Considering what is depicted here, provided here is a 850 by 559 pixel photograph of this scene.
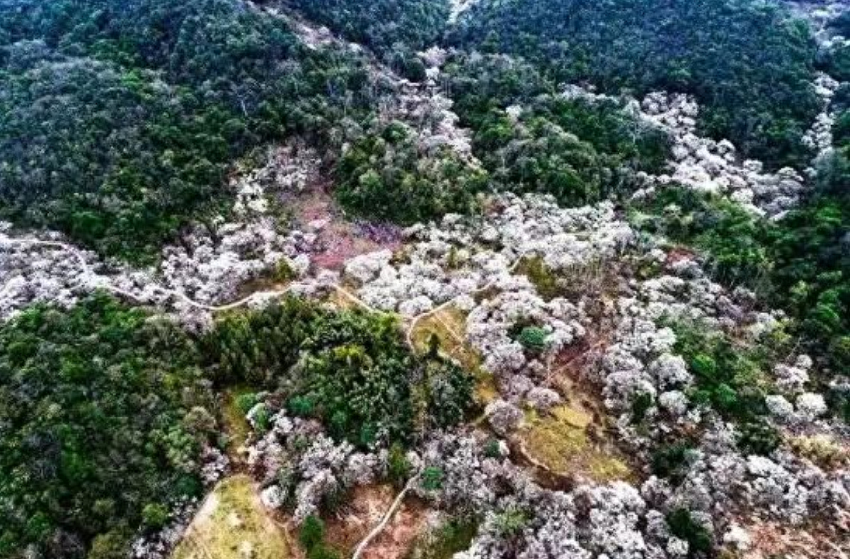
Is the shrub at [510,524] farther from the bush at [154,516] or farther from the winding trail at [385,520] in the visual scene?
the bush at [154,516]

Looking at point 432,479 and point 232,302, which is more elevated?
point 432,479

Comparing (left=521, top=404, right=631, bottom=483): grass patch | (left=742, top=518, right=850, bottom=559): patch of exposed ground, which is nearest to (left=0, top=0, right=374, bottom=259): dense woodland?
(left=521, top=404, right=631, bottom=483): grass patch

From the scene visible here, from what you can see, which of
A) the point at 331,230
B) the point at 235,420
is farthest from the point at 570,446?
A: the point at 331,230

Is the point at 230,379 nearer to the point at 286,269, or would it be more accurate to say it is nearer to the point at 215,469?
the point at 215,469

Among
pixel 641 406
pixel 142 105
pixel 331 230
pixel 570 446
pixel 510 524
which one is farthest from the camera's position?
pixel 142 105

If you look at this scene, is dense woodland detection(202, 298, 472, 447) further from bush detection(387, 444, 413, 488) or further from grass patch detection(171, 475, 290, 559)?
grass patch detection(171, 475, 290, 559)

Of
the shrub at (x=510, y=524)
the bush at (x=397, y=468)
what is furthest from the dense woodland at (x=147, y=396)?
the shrub at (x=510, y=524)

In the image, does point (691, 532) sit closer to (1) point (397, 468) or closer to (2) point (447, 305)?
(1) point (397, 468)
